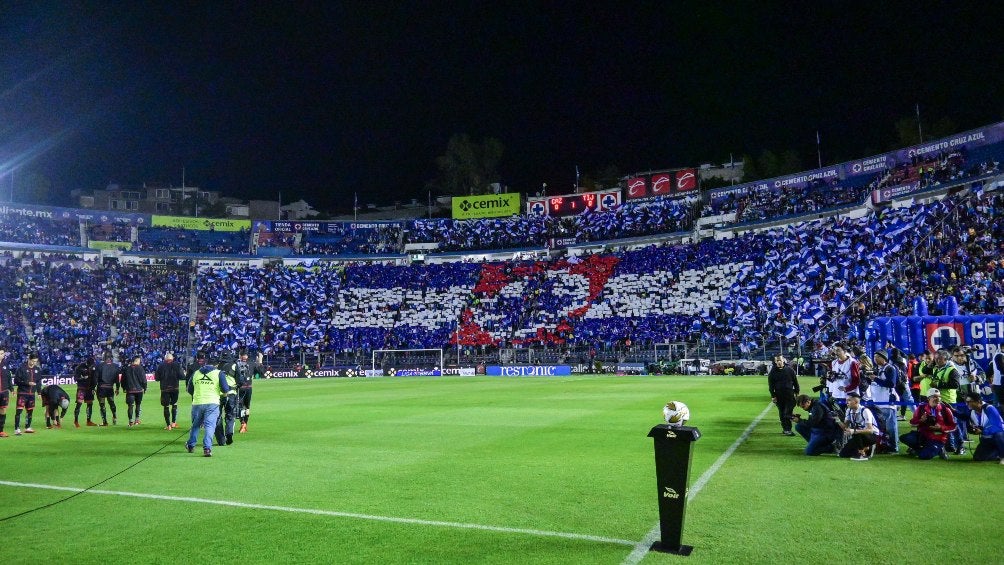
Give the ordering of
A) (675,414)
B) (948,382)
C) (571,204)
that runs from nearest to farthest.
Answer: (675,414)
(948,382)
(571,204)

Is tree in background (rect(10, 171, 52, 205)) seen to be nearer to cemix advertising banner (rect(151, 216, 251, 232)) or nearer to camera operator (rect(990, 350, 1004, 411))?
cemix advertising banner (rect(151, 216, 251, 232))

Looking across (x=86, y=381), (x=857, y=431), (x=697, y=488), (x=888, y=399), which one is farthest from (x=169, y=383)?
(x=888, y=399)

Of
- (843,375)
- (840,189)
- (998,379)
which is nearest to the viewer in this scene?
(998,379)

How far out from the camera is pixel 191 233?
73.8 m

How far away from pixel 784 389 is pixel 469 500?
10.7 meters

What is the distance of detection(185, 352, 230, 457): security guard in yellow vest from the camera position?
560 inches

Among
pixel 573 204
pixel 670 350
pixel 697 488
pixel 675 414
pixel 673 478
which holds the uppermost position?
pixel 573 204

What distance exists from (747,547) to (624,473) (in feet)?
14.9

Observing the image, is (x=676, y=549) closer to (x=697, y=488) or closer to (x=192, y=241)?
(x=697, y=488)

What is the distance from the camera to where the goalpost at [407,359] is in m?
58.8

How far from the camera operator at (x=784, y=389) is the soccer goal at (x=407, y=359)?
4285cm

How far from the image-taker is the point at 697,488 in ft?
33.8

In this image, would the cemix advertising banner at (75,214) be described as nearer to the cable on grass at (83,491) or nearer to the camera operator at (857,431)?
the cable on grass at (83,491)

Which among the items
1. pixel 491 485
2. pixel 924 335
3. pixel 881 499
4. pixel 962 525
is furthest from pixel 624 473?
pixel 924 335
